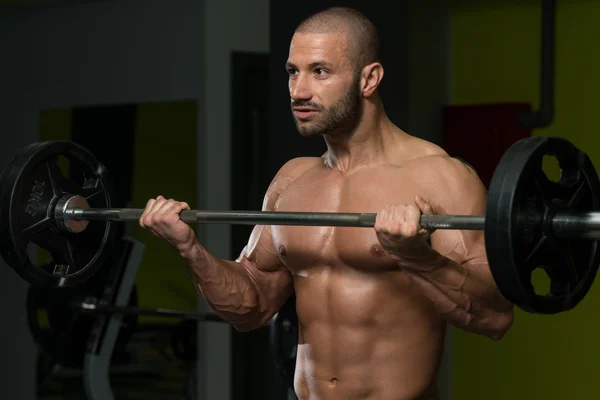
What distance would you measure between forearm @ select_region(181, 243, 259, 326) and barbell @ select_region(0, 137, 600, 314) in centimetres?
9

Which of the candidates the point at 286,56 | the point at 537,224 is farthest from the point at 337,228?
the point at 286,56

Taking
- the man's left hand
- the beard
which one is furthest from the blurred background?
the man's left hand

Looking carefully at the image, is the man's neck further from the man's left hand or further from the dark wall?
the dark wall

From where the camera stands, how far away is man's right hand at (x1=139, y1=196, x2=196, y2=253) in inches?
83.1

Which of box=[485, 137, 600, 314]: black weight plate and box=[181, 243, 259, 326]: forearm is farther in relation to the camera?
box=[181, 243, 259, 326]: forearm

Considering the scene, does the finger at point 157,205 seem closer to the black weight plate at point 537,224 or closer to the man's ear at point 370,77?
the man's ear at point 370,77

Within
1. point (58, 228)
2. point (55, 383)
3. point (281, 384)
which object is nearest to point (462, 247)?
point (58, 228)

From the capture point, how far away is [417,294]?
2086mm

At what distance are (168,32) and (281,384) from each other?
1.96 meters

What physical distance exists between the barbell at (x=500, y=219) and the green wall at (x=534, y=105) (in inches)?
78.8

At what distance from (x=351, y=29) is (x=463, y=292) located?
540 mm

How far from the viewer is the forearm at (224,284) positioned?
2166 millimetres

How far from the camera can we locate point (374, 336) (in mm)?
2094

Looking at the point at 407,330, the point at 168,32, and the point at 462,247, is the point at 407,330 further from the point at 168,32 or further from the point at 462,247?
the point at 168,32
